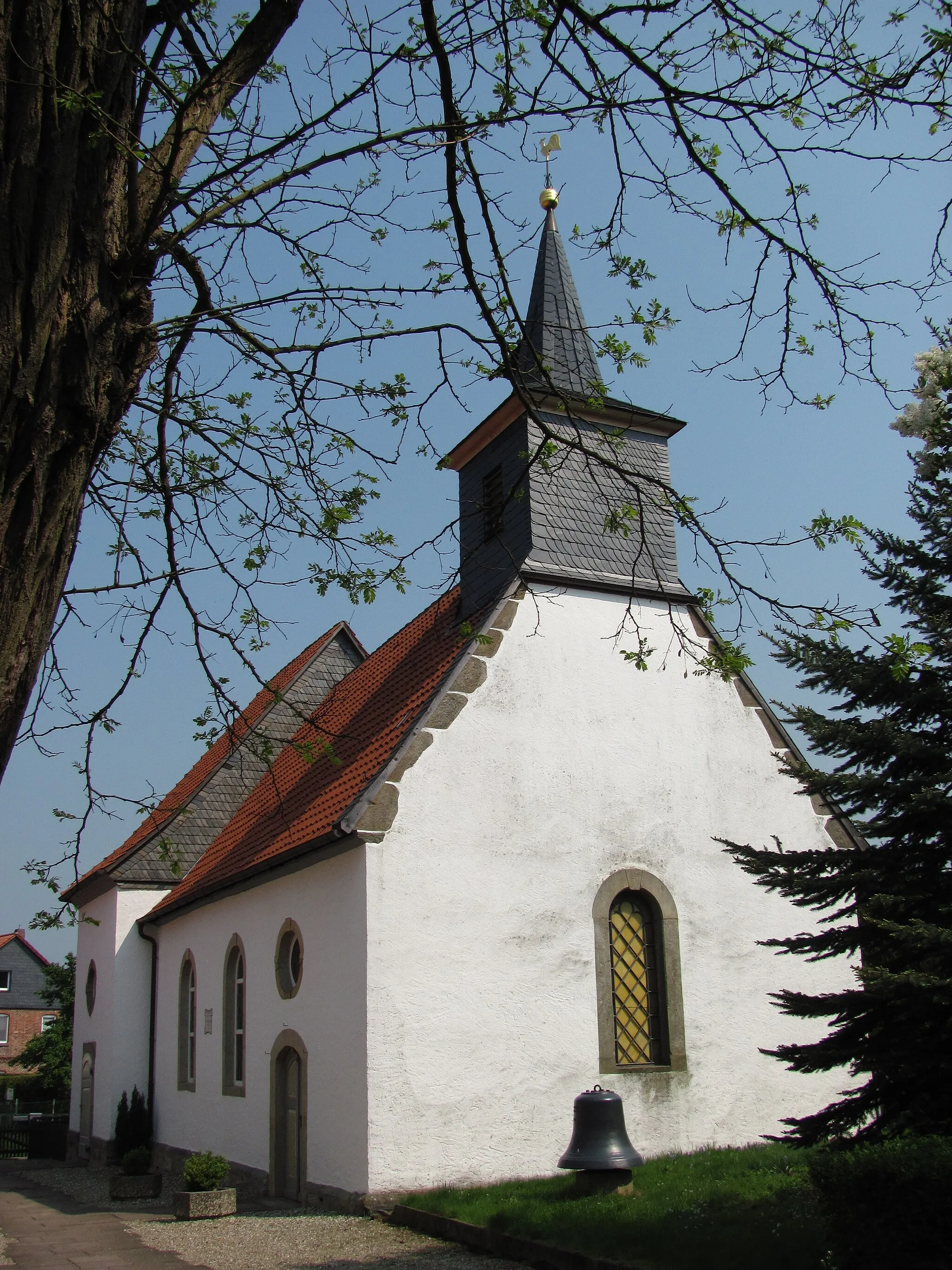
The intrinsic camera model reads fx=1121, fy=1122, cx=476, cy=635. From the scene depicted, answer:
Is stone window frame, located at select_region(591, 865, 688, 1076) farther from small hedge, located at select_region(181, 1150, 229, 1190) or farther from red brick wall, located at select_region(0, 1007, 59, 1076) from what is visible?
red brick wall, located at select_region(0, 1007, 59, 1076)

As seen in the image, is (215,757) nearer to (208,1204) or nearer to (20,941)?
(208,1204)

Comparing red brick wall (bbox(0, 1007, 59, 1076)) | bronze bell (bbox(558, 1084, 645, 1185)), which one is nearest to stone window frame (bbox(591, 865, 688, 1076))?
bronze bell (bbox(558, 1084, 645, 1185))

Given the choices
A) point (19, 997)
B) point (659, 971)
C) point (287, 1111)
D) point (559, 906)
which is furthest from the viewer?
point (19, 997)

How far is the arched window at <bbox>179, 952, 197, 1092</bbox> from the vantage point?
17.1 metres

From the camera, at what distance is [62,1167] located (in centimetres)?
2084

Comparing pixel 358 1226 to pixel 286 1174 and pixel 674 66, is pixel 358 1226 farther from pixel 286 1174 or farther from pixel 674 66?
pixel 674 66

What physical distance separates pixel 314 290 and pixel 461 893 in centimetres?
768

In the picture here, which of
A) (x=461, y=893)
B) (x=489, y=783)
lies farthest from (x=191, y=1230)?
(x=489, y=783)

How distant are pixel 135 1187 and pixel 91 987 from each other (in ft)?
23.3

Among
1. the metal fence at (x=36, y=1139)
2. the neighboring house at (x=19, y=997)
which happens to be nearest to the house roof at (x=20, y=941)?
the neighboring house at (x=19, y=997)

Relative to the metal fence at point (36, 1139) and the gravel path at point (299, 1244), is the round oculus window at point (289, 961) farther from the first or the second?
the metal fence at point (36, 1139)

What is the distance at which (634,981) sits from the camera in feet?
42.0

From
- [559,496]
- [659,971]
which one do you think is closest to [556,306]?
[559,496]

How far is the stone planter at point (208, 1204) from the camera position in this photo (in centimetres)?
1191
